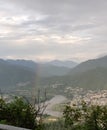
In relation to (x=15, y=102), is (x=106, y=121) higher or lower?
lower

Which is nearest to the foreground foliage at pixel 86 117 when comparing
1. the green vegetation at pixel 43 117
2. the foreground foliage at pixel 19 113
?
the green vegetation at pixel 43 117

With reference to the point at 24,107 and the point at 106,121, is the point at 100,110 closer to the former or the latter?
the point at 106,121

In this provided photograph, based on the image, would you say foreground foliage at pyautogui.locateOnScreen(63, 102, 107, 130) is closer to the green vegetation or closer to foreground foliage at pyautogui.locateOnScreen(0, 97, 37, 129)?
the green vegetation

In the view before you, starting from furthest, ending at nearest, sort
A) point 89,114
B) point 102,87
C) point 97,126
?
point 102,87
point 89,114
point 97,126

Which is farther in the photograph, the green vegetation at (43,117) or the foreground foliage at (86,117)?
the foreground foliage at (86,117)

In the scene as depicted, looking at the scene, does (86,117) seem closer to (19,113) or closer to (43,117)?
(43,117)

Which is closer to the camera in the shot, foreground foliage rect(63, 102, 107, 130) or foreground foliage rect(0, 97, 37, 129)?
foreground foliage rect(0, 97, 37, 129)

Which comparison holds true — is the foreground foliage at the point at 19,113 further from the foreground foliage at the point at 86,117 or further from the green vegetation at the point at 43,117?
the foreground foliage at the point at 86,117

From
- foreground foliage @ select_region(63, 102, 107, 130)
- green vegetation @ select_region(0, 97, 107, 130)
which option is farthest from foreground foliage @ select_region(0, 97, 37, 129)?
foreground foliage @ select_region(63, 102, 107, 130)

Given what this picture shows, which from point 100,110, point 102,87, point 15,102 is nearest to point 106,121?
point 100,110

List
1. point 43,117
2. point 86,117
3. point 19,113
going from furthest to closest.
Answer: point 86,117
point 43,117
point 19,113

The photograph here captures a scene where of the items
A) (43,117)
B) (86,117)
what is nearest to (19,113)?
(43,117)
